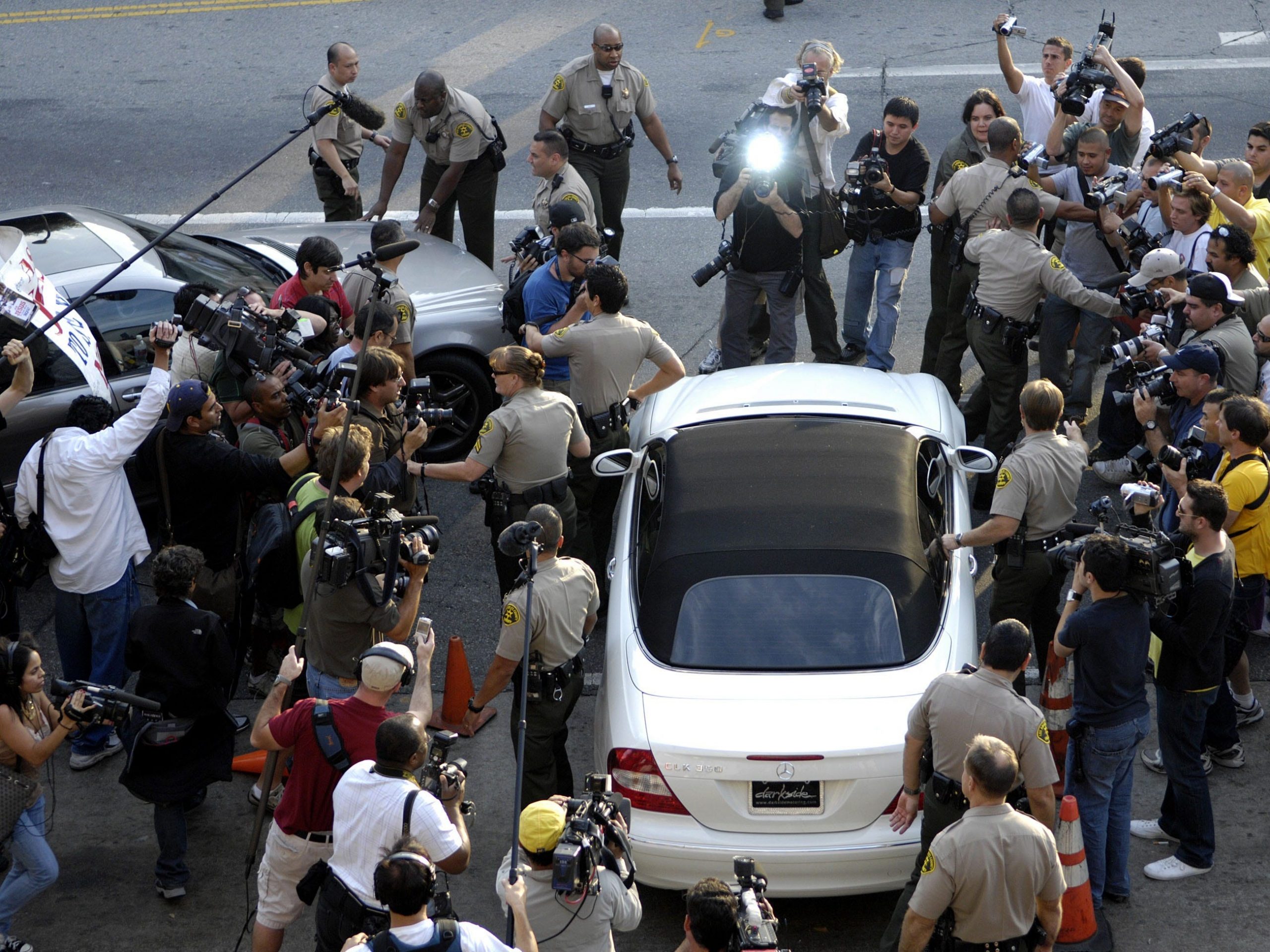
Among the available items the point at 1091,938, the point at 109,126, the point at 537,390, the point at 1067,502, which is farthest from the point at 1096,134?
the point at 109,126

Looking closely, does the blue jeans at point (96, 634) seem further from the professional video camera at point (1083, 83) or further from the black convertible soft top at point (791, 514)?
the professional video camera at point (1083, 83)

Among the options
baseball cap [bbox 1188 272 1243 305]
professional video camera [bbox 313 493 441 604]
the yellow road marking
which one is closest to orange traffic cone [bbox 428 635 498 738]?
professional video camera [bbox 313 493 441 604]

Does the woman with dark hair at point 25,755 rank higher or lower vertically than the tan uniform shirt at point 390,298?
lower

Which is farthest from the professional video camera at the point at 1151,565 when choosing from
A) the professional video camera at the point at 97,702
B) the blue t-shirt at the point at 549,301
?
the professional video camera at the point at 97,702

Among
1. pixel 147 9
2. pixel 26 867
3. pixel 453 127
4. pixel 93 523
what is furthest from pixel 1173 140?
pixel 147 9

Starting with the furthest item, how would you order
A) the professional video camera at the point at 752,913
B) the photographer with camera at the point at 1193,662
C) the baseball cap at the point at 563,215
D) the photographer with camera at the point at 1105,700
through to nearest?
the baseball cap at the point at 563,215 → the photographer with camera at the point at 1193,662 → the photographer with camera at the point at 1105,700 → the professional video camera at the point at 752,913

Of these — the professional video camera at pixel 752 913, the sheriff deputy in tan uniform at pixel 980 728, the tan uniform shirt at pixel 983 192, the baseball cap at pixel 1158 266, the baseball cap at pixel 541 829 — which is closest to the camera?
the professional video camera at pixel 752 913

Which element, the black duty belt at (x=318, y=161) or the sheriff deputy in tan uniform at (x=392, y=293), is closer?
the sheriff deputy in tan uniform at (x=392, y=293)

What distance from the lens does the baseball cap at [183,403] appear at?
6961 mm

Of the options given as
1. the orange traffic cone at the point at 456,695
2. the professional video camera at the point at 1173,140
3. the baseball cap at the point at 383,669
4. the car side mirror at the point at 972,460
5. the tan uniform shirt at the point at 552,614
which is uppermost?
the professional video camera at the point at 1173,140

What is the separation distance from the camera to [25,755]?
5.68m

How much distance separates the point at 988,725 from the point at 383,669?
2.27 meters

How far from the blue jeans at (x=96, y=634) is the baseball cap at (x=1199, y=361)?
5507 mm

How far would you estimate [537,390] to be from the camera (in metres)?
7.36
